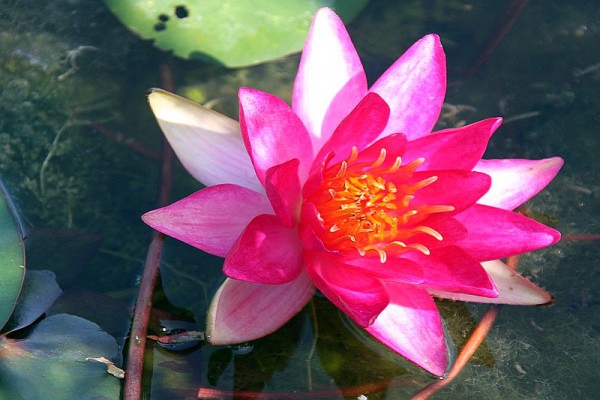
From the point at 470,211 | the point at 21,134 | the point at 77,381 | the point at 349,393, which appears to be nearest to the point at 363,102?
the point at 470,211

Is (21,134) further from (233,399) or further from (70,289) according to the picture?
(233,399)

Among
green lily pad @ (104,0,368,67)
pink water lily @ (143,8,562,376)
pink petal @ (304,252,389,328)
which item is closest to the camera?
pink petal @ (304,252,389,328)

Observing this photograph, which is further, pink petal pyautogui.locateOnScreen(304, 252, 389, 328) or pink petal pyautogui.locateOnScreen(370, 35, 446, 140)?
pink petal pyautogui.locateOnScreen(370, 35, 446, 140)

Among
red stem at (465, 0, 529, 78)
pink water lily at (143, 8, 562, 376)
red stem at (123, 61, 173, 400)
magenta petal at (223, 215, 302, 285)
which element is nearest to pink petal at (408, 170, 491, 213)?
pink water lily at (143, 8, 562, 376)

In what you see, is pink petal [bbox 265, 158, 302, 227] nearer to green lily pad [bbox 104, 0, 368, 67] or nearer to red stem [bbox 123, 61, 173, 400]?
red stem [bbox 123, 61, 173, 400]

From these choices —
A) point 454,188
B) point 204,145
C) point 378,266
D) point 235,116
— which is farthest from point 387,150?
point 235,116

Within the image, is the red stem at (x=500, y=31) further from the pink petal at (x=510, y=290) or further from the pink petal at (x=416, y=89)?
the pink petal at (x=510, y=290)

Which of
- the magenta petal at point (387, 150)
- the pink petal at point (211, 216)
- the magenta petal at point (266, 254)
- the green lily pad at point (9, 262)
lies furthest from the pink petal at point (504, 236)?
the green lily pad at point (9, 262)
